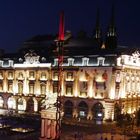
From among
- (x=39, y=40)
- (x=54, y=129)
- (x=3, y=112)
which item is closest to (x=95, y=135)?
(x=54, y=129)

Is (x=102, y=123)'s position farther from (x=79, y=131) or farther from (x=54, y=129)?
(x=54, y=129)

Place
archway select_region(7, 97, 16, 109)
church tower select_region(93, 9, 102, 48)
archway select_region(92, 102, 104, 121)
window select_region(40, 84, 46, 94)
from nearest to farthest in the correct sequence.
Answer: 1. archway select_region(92, 102, 104, 121)
2. window select_region(40, 84, 46, 94)
3. archway select_region(7, 97, 16, 109)
4. church tower select_region(93, 9, 102, 48)

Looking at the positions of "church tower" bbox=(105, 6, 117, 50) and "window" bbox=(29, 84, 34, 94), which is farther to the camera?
"church tower" bbox=(105, 6, 117, 50)

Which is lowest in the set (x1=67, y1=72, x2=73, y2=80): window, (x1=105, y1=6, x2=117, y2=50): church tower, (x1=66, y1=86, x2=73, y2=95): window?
(x1=66, y1=86, x2=73, y2=95): window

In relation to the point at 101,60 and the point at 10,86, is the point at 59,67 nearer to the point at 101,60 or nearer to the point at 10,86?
the point at 101,60

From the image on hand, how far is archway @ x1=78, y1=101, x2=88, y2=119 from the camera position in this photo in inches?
2417

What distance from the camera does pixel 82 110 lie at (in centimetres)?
6197

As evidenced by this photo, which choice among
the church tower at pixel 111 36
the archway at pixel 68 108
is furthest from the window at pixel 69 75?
the church tower at pixel 111 36

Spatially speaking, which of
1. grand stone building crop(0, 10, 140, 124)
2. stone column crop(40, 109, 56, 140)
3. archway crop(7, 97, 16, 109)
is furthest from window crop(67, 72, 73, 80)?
stone column crop(40, 109, 56, 140)

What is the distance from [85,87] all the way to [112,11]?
16894 millimetres

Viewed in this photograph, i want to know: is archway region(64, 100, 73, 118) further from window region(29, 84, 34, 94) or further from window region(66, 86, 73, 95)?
window region(29, 84, 34, 94)

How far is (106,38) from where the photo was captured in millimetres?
74625

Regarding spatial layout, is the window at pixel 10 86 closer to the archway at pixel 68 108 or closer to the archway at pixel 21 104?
the archway at pixel 21 104

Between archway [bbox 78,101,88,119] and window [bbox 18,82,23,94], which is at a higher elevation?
window [bbox 18,82,23,94]
